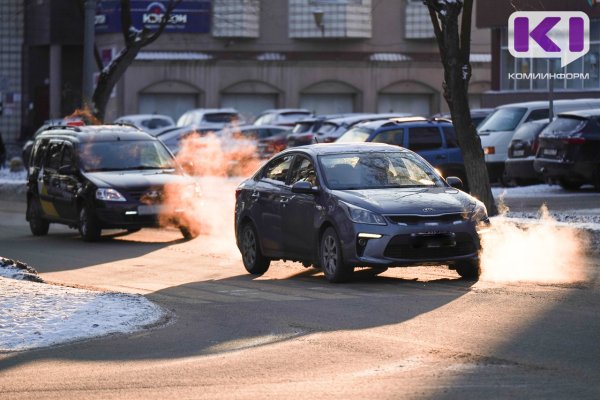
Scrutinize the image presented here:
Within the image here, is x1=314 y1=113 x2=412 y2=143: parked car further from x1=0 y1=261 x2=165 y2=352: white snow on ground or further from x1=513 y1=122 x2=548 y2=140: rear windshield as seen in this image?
x1=0 y1=261 x2=165 y2=352: white snow on ground

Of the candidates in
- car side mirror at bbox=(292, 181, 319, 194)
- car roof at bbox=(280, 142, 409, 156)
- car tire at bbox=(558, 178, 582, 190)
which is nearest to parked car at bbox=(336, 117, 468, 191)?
car tire at bbox=(558, 178, 582, 190)

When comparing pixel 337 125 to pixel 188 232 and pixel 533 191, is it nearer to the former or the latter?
pixel 533 191

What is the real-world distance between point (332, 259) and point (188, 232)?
7.64 meters

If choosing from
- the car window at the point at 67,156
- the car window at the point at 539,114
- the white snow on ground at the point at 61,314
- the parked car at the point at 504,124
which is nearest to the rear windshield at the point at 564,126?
the parked car at the point at 504,124

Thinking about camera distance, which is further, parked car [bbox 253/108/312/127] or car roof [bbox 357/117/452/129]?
parked car [bbox 253/108/312/127]

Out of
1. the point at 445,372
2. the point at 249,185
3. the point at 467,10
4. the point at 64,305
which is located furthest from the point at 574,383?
the point at 467,10

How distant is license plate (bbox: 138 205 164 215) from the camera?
2131cm

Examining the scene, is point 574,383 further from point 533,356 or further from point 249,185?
point 249,185

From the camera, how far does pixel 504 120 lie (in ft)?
103

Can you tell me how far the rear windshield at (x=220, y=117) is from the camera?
48.3m

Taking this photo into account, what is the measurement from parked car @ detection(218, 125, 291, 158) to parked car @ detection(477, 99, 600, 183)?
27.5 ft

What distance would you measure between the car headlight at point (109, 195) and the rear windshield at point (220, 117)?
2678 cm

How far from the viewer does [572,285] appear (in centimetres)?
1408

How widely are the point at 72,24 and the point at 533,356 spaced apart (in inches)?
2356
